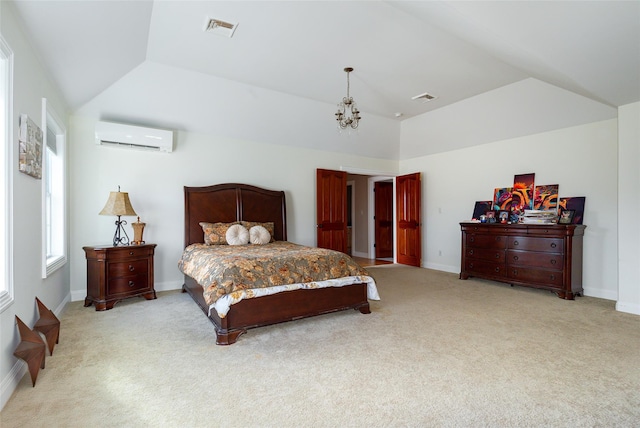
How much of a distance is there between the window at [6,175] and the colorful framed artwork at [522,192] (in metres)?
5.94

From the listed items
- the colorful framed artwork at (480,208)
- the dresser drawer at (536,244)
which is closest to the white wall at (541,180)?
the colorful framed artwork at (480,208)

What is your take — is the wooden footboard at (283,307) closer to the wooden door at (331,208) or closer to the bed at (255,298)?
the bed at (255,298)

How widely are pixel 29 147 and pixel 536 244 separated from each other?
18.8 feet

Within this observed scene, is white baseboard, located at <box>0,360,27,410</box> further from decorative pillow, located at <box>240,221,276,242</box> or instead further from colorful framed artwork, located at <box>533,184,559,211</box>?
colorful framed artwork, located at <box>533,184,559,211</box>

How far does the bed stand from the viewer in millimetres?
2879

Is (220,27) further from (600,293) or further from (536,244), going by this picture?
(600,293)

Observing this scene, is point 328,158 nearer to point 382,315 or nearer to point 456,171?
point 456,171

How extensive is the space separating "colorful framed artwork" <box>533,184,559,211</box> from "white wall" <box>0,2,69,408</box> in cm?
605

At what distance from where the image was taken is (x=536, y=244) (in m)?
4.51

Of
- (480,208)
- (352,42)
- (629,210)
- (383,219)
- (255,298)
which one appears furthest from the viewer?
(383,219)

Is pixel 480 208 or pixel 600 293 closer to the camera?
pixel 600 293

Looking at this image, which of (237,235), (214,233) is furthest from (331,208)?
(214,233)

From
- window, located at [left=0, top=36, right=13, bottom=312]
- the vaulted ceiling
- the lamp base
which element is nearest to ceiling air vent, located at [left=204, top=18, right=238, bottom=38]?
the vaulted ceiling

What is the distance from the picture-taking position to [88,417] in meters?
1.77
